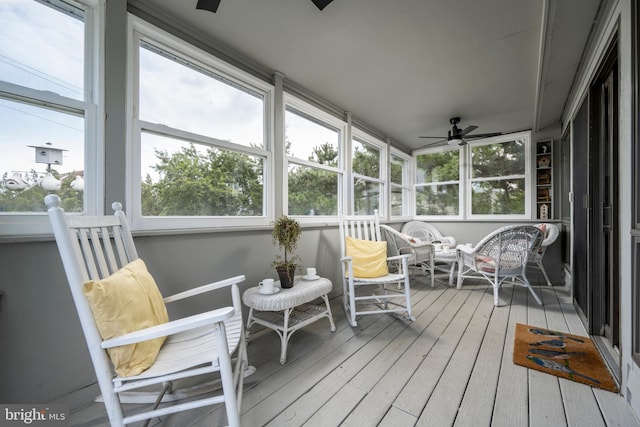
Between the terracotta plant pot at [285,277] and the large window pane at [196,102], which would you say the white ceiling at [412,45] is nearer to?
the large window pane at [196,102]

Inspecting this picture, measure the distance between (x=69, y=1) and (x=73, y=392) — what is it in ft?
7.10

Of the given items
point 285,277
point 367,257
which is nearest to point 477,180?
point 367,257

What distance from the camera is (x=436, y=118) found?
3.78 meters

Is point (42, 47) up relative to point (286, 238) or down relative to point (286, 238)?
up

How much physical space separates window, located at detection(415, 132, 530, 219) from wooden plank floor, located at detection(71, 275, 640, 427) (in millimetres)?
2503

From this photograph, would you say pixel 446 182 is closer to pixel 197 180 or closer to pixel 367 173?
pixel 367 173

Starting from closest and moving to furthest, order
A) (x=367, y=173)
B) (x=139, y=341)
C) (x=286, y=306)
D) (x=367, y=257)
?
1. (x=139, y=341)
2. (x=286, y=306)
3. (x=367, y=257)
4. (x=367, y=173)

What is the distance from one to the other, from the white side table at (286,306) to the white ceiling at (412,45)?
1980 millimetres

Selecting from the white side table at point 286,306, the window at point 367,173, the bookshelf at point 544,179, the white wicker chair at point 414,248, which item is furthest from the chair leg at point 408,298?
the bookshelf at point 544,179

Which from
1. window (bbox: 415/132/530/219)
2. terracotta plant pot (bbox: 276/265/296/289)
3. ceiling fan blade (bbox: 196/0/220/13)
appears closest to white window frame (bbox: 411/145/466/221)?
window (bbox: 415/132/530/219)

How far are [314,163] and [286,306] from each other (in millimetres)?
1758

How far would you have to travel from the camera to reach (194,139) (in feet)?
6.47

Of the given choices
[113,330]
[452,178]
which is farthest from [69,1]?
[452,178]

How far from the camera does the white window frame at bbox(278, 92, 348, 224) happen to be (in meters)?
2.67
